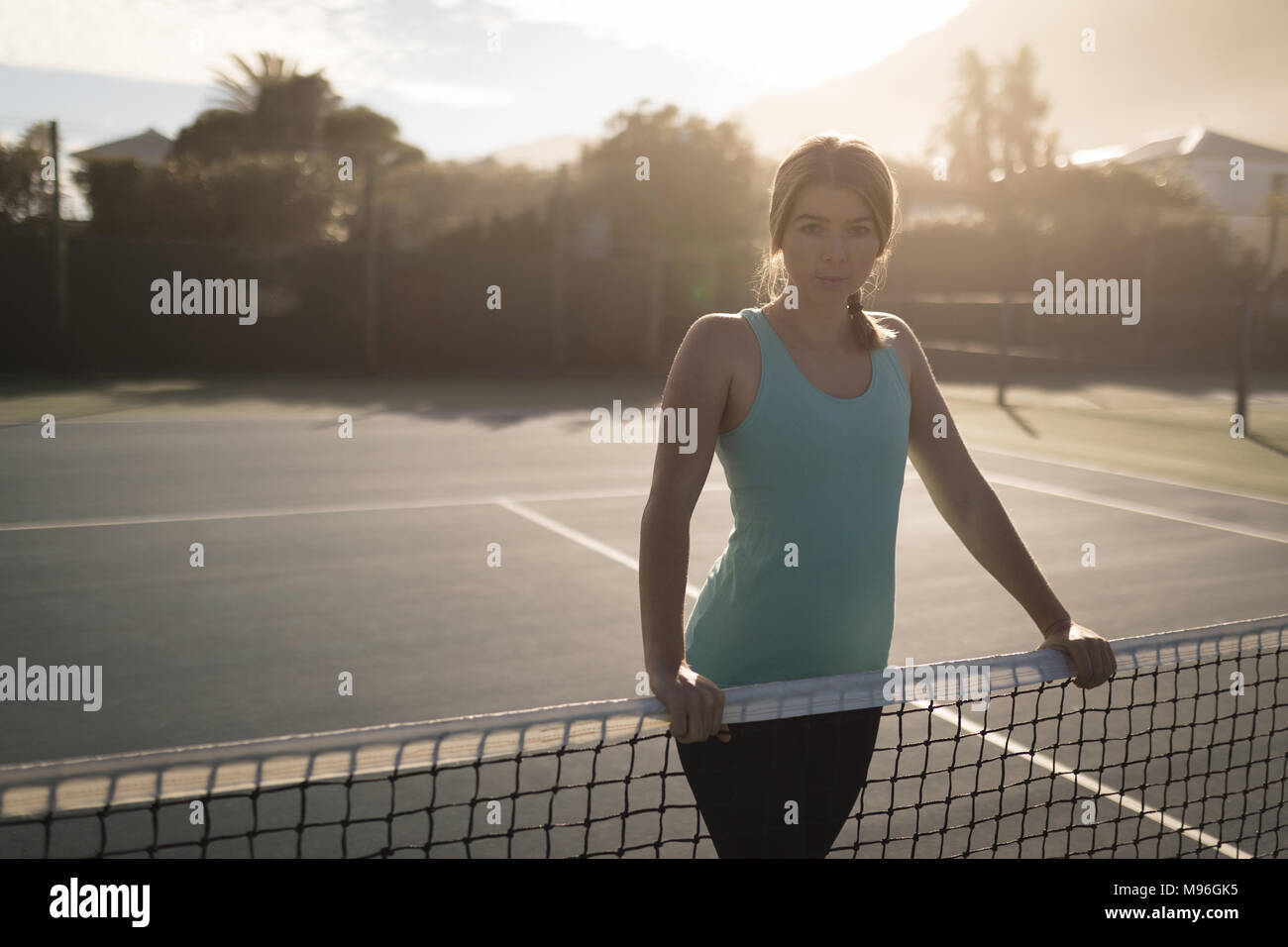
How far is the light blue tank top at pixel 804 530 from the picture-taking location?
1.95m

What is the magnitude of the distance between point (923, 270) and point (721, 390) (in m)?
26.8

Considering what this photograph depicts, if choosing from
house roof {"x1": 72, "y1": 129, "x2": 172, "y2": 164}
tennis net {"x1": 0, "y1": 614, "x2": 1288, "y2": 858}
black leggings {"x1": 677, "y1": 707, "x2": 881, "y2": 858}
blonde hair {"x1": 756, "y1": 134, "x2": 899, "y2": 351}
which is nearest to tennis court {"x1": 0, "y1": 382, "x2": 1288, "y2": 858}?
tennis net {"x1": 0, "y1": 614, "x2": 1288, "y2": 858}

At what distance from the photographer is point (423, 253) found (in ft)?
64.8

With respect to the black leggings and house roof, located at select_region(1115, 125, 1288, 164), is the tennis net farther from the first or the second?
house roof, located at select_region(1115, 125, 1288, 164)

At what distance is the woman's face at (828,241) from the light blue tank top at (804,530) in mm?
113

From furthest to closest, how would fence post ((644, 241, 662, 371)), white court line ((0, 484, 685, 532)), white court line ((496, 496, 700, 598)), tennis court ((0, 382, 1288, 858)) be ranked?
fence post ((644, 241, 662, 371)), white court line ((0, 484, 685, 532)), white court line ((496, 496, 700, 598)), tennis court ((0, 382, 1288, 858))

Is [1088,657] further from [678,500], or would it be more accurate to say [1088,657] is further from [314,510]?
[314,510]

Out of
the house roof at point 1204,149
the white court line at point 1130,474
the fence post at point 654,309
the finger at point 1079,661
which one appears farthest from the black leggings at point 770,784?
the house roof at point 1204,149

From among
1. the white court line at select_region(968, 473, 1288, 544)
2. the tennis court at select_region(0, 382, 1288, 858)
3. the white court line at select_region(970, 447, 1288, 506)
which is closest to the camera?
the tennis court at select_region(0, 382, 1288, 858)

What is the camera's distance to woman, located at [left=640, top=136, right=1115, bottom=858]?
6.24 ft

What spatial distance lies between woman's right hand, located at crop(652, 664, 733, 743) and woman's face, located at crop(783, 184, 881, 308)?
71 cm

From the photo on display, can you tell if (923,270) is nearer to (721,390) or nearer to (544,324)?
(544,324)

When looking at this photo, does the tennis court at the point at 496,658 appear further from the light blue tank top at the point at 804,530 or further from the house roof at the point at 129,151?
the house roof at the point at 129,151
